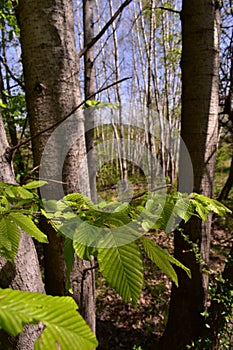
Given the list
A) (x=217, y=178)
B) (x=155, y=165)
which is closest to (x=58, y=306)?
(x=217, y=178)

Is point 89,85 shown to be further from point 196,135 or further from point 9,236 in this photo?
point 9,236

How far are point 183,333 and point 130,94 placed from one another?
1103cm

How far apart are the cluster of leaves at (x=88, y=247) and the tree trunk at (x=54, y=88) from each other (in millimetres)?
334

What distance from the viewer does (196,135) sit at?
1.69m

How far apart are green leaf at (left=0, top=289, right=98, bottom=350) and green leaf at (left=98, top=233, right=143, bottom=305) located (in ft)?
0.37

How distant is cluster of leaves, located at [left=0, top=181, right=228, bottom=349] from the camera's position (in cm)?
28

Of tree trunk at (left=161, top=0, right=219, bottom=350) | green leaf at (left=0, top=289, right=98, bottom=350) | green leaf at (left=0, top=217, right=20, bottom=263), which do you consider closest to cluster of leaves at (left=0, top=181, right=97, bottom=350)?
green leaf at (left=0, top=289, right=98, bottom=350)

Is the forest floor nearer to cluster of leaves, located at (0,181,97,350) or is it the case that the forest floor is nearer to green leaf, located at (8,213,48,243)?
green leaf, located at (8,213,48,243)

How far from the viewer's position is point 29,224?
57 centimetres

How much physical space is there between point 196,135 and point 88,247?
1429 millimetres

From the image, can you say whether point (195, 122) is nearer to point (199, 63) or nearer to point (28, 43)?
point (199, 63)

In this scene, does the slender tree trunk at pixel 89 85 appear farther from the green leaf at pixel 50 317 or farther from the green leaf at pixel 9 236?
the green leaf at pixel 50 317

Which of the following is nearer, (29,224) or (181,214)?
(29,224)

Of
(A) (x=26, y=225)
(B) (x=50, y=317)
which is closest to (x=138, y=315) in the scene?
(A) (x=26, y=225)
